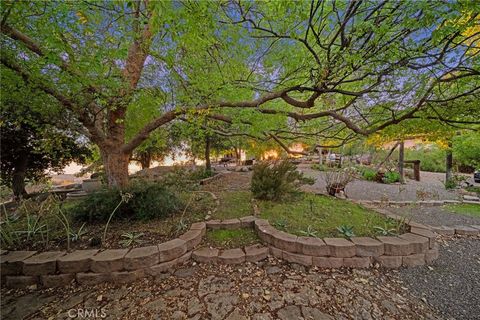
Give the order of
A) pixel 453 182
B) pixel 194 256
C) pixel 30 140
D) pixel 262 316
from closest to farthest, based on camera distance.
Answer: pixel 262 316
pixel 194 256
pixel 30 140
pixel 453 182

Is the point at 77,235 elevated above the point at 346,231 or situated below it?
above

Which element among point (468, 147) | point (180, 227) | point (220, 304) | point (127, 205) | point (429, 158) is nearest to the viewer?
point (220, 304)

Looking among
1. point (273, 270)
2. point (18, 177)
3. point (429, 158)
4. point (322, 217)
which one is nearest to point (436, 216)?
point (322, 217)

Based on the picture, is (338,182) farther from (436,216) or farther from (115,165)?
(115,165)

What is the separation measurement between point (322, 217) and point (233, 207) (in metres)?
1.57

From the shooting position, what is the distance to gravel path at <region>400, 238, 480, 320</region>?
166 cm

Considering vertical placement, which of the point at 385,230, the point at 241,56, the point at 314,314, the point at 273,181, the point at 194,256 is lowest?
the point at 314,314

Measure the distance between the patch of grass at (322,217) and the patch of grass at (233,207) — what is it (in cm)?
30

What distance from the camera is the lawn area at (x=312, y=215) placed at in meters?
2.64

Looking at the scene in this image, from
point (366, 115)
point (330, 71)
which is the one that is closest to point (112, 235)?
point (330, 71)

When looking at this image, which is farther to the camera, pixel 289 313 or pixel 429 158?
pixel 429 158

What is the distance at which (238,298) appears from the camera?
1680 millimetres

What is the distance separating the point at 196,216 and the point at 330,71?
114 inches

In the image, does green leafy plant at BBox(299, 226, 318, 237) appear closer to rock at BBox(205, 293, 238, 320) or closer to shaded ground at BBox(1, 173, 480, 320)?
shaded ground at BBox(1, 173, 480, 320)
